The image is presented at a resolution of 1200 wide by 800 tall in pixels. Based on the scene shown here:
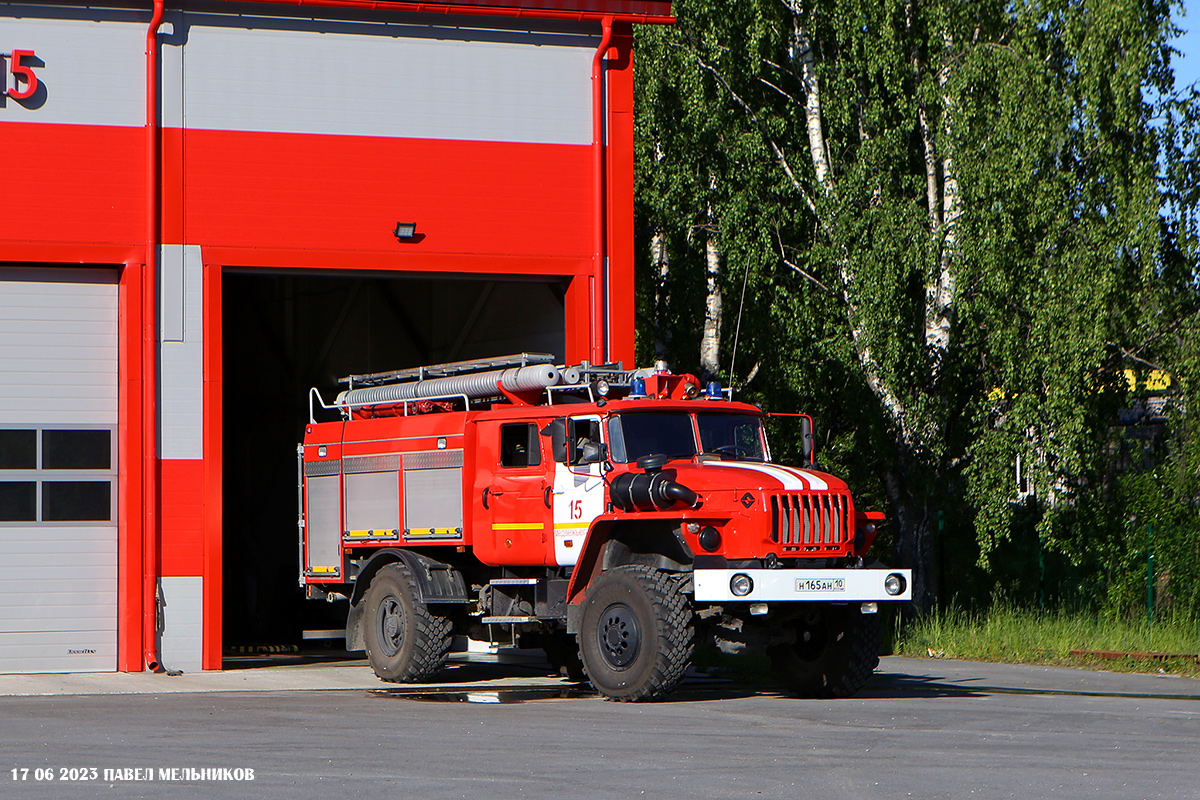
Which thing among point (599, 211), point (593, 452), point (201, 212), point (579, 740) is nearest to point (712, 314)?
point (599, 211)

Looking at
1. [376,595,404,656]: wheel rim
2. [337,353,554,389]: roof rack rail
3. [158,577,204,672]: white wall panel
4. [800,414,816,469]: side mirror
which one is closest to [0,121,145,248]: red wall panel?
[337,353,554,389]: roof rack rail

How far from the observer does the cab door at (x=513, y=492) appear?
15258 mm

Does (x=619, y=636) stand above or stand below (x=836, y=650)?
above

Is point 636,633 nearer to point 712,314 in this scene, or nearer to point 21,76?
point 21,76

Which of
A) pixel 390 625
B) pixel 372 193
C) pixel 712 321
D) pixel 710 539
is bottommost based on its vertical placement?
pixel 390 625

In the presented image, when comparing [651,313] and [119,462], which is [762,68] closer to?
[651,313]

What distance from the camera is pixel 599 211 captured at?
1930cm

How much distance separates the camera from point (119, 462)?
1766 cm

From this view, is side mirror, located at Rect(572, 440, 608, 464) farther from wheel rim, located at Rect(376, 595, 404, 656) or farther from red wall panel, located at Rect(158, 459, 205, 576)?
Result: red wall panel, located at Rect(158, 459, 205, 576)

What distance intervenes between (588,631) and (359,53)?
8361mm

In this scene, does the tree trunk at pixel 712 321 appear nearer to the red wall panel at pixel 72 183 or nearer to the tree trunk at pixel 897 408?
the tree trunk at pixel 897 408

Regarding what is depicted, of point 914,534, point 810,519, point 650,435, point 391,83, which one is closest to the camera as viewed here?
point 810,519

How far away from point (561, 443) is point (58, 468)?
21.3 ft

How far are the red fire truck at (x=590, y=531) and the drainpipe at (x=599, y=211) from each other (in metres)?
2.29
